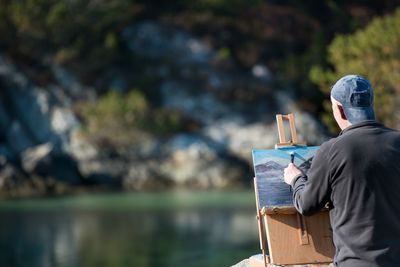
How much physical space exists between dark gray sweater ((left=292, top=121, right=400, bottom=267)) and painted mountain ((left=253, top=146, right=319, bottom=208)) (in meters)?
0.70

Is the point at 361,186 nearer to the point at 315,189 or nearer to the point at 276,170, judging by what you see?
the point at 315,189

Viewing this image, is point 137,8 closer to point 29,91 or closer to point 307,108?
point 29,91

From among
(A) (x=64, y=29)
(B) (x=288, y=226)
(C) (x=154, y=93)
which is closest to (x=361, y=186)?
(B) (x=288, y=226)

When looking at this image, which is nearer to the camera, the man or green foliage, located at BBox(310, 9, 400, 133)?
the man

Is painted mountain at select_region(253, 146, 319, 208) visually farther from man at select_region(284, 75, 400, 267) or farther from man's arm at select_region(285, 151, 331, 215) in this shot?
man at select_region(284, 75, 400, 267)

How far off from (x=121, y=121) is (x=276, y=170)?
1038 inches

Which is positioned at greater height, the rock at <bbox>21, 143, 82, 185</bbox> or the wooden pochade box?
the rock at <bbox>21, 143, 82, 185</bbox>

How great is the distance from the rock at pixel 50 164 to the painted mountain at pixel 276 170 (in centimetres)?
2304

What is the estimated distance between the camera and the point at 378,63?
53.3ft

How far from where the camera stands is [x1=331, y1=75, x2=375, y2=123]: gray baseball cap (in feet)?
8.16

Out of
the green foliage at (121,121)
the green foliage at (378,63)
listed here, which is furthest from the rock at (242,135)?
the green foliage at (378,63)

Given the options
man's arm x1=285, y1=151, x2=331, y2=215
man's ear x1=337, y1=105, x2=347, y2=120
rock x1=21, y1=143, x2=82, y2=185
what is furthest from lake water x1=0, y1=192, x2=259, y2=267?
man's ear x1=337, y1=105, x2=347, y2=120

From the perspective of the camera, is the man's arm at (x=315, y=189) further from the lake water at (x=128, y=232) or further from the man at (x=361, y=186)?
the lake water at (x=128, y=232)

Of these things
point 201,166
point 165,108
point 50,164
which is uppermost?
point 165,108
